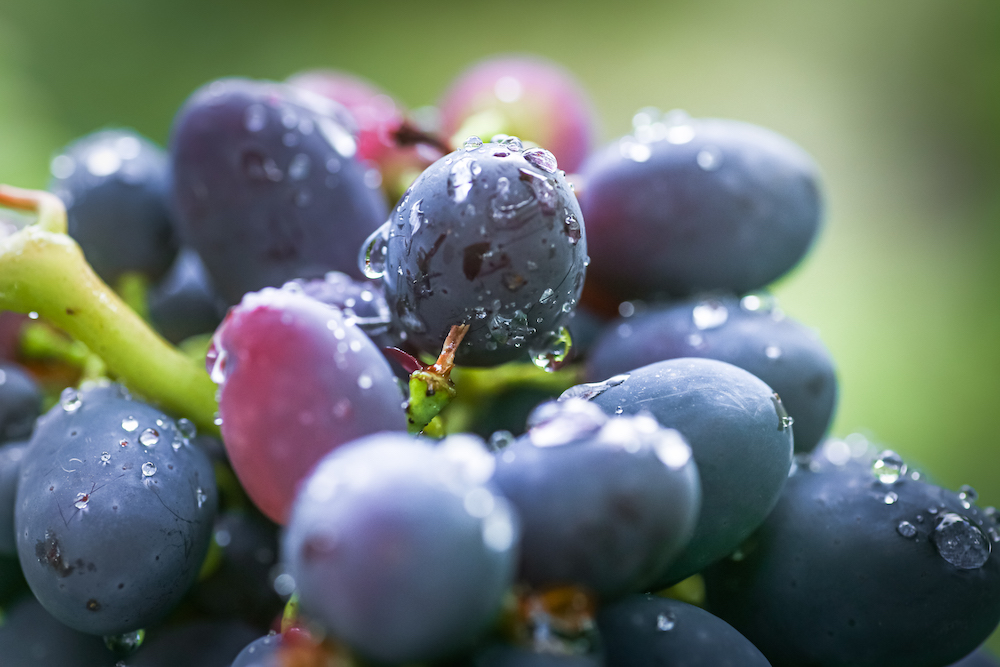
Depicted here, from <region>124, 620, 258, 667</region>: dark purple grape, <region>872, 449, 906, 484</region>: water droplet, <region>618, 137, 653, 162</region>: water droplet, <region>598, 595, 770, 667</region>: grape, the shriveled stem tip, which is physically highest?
<region>618, 137, 653, 162</region>: water droplet

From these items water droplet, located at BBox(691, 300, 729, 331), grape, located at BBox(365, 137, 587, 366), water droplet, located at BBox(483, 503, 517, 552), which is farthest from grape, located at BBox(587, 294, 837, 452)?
water droplet, located at BBox(483, 503, 517, 552)

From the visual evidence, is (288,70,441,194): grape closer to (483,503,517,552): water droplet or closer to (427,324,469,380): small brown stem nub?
(427,324,469,380): small brown stem nub

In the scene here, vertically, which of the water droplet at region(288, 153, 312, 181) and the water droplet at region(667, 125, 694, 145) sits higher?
the water droplet at region(667, 125, 694, 145)

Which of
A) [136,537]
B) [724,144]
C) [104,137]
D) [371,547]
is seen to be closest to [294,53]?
[104,137]

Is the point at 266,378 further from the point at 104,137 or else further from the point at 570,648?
the point at 104,137

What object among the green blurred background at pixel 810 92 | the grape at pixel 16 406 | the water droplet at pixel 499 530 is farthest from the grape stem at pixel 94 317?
the green blurred background at pixel 810 92

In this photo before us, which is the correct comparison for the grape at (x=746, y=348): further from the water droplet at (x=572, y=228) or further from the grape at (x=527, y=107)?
the grape at (x=527, y=107)
